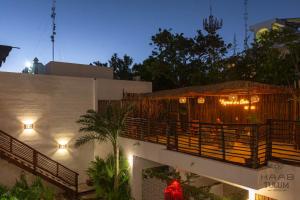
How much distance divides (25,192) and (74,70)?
7570mm

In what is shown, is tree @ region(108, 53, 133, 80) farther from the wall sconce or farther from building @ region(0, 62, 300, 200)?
the wall sconce

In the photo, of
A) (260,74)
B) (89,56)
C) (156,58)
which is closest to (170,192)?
(260,74)

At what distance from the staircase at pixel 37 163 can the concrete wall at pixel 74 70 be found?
4818 mm

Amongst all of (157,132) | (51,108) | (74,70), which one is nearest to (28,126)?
(51,108)

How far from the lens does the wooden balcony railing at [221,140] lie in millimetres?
7966

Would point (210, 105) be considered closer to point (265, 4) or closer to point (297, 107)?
point (297, 107)

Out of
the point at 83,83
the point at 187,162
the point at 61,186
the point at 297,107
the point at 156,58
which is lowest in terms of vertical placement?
the point at 61,186

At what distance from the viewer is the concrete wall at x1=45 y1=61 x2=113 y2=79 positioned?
1666cm

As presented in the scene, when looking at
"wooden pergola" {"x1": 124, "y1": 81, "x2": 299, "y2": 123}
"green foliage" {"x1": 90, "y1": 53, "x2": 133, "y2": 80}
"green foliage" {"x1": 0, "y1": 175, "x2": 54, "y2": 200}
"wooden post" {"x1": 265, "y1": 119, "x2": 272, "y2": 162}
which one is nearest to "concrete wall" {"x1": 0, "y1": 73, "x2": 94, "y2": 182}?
"green foliage" {"x1": 0, "y1": 175, "x2": 54, "y2": 200}

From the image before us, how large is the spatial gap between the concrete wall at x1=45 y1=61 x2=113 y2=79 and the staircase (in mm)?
4818

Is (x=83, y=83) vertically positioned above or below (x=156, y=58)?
below

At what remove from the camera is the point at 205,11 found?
77.4 ft

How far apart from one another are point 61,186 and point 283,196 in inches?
395

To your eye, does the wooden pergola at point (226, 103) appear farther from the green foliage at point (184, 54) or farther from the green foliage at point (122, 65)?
the green foliage at point (122, 65)
